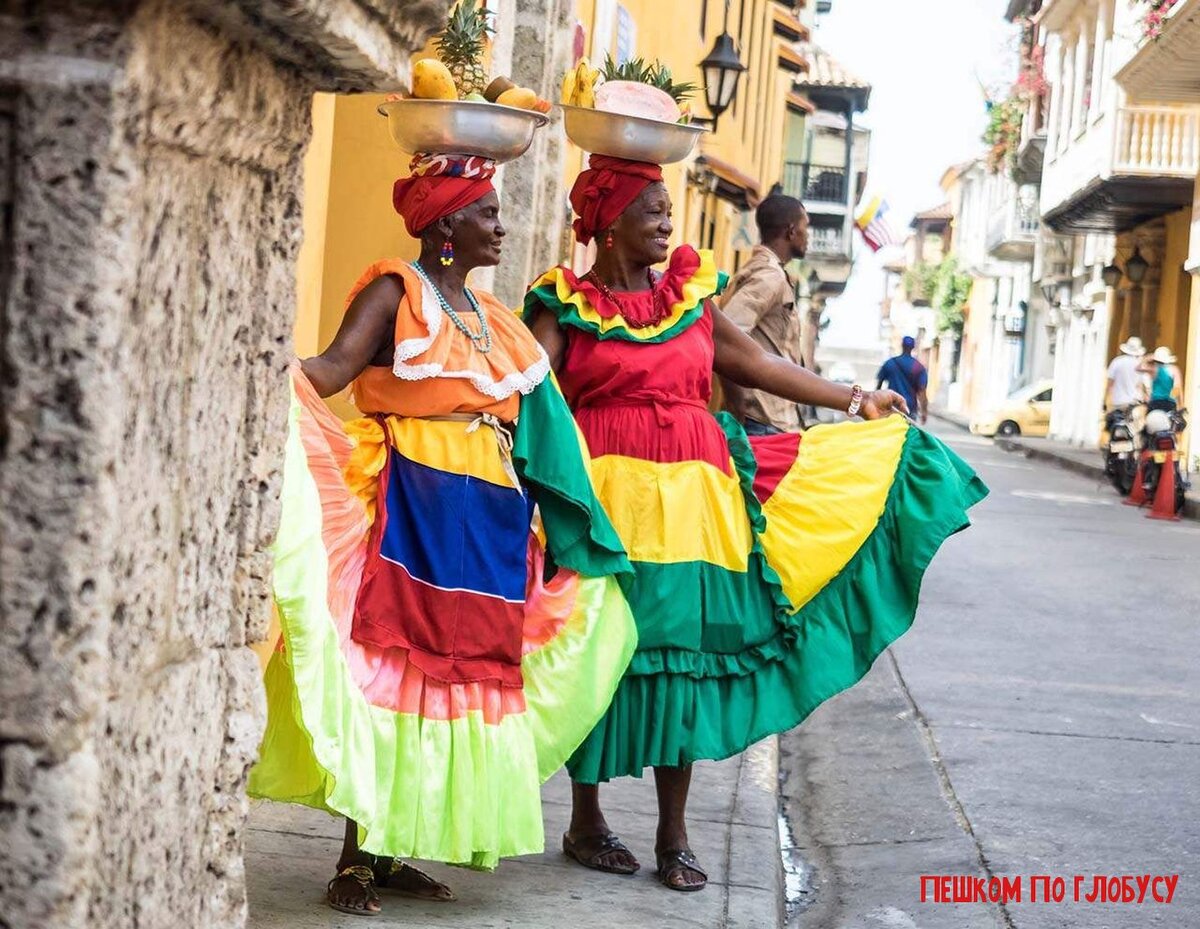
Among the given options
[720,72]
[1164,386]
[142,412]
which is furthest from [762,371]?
[1164,386]

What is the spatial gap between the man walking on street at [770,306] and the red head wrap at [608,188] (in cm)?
190

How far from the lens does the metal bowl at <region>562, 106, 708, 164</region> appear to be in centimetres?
497

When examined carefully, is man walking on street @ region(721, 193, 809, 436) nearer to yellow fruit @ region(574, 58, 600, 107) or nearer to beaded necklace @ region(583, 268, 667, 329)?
beaded necklace @ region(583, 268, 667, 329)

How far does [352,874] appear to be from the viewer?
433 centimetres

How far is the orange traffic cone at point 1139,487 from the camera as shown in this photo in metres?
20.3

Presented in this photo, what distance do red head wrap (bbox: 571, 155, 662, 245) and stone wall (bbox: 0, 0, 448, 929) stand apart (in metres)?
2.47

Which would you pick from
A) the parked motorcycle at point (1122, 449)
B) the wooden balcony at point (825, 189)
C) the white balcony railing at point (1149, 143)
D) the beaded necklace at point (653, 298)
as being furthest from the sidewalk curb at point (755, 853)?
the wooden balcony at point (825, 189)

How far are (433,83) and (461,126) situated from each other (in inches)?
5.3

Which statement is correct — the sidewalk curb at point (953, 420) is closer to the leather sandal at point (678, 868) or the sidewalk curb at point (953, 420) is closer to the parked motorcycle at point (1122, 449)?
the parked motorcycle at point (1122, 449)

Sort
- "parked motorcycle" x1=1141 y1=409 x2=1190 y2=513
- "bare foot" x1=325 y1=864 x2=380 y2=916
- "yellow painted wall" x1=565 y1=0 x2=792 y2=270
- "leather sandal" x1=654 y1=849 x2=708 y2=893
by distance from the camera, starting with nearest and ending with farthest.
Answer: "bare foot" x1=325 y1=864 x2=380 y2=916
"leather sandal" x1=654 y1=849 x2=708 y2=893
"yellow painted wall" x1=565 y1=0 x2=792 y2=270
"parked motorcycle" x1=1141 y1=409 x2=1190 y2=513

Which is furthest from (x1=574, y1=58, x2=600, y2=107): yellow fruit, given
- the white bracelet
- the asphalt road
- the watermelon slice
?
the asphalt road

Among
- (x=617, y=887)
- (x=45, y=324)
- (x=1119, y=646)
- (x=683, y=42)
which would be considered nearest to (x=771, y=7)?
(x=683, y=42)

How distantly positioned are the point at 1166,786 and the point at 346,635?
133 inches

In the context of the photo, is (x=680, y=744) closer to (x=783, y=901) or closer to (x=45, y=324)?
(x=783, y=901)
